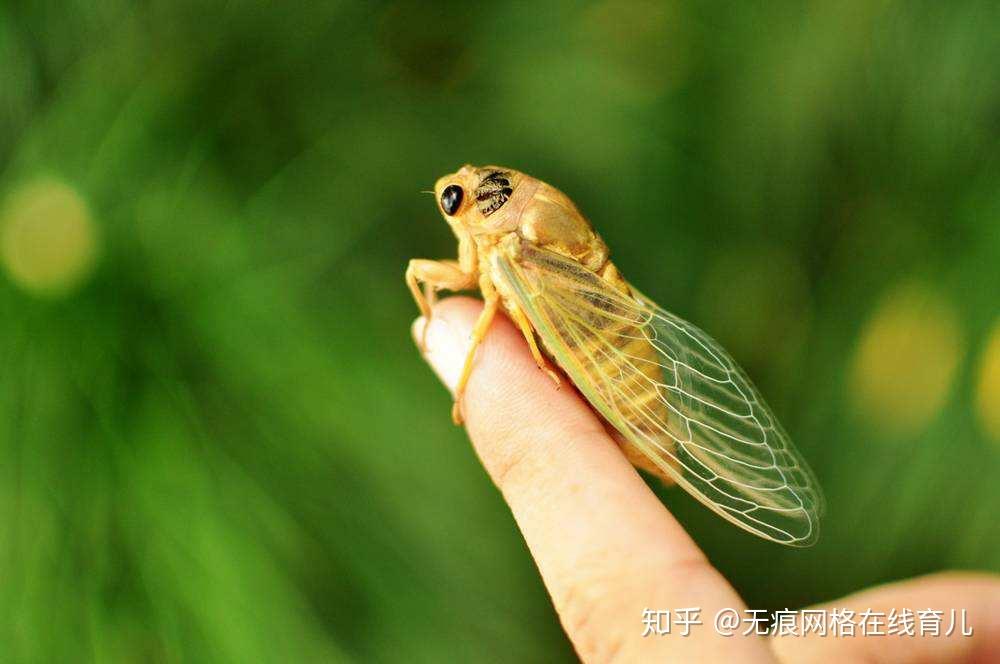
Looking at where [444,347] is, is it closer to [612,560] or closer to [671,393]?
[671,393]

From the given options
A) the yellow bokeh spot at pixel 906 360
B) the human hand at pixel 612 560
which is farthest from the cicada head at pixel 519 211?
the yellow bokeh spot at pixel 906 360

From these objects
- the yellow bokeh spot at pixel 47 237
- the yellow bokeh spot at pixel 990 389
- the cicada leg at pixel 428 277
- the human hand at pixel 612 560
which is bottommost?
the yellow bokeh spot at pixel 990 389

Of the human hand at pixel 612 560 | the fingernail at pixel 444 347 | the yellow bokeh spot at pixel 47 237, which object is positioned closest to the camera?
the human hand at pixel 612 560

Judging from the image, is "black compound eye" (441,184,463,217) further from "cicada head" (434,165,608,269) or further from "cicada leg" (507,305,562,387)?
"cicada leg" (507,305,562,387)

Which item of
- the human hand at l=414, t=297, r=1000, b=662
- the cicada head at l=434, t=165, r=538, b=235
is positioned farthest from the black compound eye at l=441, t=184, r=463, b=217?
the human hand at l=414, t=297, r=1000, b=662

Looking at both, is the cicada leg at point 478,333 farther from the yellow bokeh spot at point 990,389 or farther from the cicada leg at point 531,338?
the yellow bokeh spot at point 990,389

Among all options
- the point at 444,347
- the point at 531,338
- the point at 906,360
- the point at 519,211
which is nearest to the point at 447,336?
the point at 444,347

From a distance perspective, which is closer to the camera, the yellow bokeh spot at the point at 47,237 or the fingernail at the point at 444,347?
the yellow bokeh spot at the point at 47,237

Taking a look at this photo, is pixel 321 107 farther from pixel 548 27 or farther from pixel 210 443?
pixel 210 443
